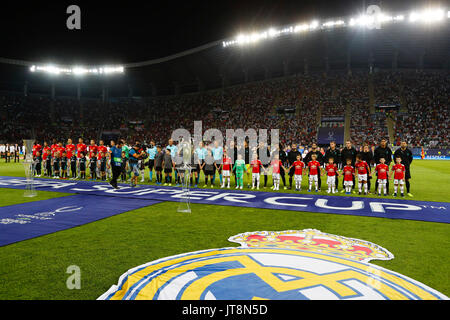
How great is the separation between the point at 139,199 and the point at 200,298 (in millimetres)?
6907

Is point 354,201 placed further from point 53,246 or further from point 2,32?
point 2,32

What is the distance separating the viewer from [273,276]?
3746mm

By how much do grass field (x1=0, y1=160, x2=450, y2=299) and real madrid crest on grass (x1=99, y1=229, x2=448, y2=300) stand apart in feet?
1.00

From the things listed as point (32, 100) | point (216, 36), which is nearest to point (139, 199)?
point (216, 36)

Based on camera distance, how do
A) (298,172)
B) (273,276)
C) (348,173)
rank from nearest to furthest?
(273,276) < (348,173) < (298,172)

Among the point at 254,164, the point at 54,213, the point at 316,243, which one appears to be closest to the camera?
the point at 316,243

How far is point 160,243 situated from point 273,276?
236 cm

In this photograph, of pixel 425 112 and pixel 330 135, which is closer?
pixel 425 112

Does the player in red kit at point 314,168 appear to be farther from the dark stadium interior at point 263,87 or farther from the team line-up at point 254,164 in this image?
the dark stadium interior at point 263,87

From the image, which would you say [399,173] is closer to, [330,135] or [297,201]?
[297,201]

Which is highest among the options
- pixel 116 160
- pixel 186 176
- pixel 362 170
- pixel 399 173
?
pixel 116 160

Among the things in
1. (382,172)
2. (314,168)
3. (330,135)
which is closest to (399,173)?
(382,172)

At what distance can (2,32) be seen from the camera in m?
Result: 32.1

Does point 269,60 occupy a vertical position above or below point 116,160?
above
